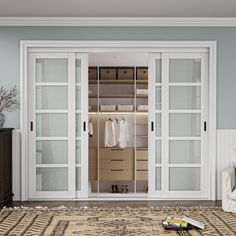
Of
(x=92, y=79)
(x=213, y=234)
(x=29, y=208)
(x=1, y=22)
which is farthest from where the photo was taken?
(x=92, y=79)

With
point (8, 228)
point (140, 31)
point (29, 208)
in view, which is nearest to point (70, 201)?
point (29, 208)

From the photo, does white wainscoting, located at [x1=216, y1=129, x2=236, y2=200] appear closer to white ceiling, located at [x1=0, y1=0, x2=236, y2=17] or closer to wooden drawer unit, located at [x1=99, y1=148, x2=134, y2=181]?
white ceiling, located at [x1=0, y1=0, x2=236, y2=17]

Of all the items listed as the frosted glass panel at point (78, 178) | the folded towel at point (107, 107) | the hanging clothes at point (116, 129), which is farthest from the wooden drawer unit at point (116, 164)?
the frosted glass panel at point (78, 178)

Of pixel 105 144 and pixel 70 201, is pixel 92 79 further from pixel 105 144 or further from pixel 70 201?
pixel 70 201

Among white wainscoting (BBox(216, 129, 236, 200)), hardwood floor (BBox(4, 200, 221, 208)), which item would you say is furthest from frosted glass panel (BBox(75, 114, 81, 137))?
white wainscoting (BBox(216, 129, 236, 200))

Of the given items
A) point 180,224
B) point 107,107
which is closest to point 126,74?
point 107,107

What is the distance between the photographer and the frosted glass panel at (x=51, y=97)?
705 centimetres

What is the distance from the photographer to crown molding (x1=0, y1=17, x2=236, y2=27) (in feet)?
22.5

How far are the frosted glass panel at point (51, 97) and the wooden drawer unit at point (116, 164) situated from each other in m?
2.66

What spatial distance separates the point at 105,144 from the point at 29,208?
3.62m

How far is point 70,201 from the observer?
6.91 meters

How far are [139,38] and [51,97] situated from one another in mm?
1530

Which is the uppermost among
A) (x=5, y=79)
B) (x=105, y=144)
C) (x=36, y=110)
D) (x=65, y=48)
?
(x=65, y=48)

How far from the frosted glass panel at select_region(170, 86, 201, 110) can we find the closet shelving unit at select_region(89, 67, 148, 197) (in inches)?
96.6
